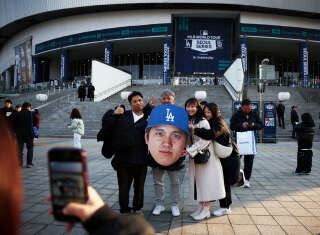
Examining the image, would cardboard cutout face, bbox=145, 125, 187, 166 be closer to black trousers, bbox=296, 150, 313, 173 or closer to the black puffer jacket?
black trousers, bbox=296, 150, 313, 173

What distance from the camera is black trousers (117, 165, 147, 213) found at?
311 cm

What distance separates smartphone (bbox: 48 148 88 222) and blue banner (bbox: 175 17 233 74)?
28412mm

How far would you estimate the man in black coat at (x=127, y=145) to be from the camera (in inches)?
119

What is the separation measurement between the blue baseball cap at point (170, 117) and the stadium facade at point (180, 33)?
24700 mm

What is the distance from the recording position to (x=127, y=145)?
3.01 metres

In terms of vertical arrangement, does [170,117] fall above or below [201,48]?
below

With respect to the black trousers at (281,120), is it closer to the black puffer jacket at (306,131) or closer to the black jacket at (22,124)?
the black puffer jacket at (306,131)

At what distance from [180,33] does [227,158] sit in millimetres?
26921

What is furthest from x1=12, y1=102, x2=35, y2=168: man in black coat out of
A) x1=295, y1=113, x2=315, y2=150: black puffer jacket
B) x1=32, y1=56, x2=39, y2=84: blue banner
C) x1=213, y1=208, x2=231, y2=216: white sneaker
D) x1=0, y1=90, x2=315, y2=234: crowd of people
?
x1=32, y1=56, x2=39, y2=84: blue banner

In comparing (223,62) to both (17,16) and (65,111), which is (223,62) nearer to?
(65,111)

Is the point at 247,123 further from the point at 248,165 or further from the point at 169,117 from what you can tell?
the point at 169,117

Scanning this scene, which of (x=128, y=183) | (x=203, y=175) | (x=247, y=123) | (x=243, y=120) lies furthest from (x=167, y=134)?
(x=243, y=120)

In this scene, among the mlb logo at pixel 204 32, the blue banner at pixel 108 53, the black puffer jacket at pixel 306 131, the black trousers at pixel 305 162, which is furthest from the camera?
the blue banner at pixel 108 53

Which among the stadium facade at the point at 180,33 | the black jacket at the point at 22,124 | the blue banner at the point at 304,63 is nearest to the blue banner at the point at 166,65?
the stadium facade at the point at 180,33
